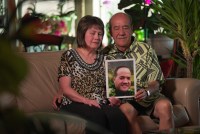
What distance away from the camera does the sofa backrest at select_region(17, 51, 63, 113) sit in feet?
11.1

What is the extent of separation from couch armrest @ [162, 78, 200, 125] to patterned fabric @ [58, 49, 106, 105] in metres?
0.72

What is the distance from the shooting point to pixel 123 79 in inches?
123

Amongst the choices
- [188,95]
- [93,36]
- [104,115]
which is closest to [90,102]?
[104,115]

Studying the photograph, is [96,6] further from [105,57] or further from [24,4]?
[24,4]

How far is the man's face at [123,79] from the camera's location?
3.11m

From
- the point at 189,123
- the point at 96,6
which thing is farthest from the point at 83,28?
the point at 96,6

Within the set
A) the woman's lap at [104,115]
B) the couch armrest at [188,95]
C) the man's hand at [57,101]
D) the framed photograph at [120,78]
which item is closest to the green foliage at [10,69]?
the woman's lap at [104,115]

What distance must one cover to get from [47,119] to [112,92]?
282 cm

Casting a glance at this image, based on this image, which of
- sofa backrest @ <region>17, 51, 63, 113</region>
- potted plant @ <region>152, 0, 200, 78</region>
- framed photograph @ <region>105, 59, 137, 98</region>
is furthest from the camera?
potted plant @ <region>152, 0, 200, 78</region>

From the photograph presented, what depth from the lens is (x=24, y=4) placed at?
0.34 metres

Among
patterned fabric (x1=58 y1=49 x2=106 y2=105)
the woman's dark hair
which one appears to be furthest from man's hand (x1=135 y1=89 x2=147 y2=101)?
the woman's dark hair

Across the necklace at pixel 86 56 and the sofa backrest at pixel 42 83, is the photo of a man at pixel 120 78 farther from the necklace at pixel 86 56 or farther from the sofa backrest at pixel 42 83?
the sofa backrest at pixel 42 83

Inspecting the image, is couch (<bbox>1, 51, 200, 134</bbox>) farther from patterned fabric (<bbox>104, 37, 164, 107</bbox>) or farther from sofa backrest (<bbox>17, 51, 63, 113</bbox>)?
patterned fabric (<bbox>104, 37, 164, 107</bbox>)

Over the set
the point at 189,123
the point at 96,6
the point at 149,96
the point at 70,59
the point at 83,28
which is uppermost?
the point at 96,6
